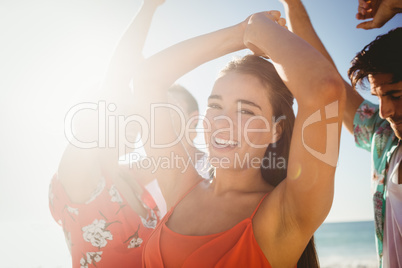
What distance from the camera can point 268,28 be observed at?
1.69 metres

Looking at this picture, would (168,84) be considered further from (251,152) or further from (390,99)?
(390,99)

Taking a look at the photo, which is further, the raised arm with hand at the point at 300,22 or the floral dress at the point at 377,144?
the raised arm with hand at the point at 300,22

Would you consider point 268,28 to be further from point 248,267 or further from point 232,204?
point 248,267

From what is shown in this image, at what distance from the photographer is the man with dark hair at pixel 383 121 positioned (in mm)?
2545

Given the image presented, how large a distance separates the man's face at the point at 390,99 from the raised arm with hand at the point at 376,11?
1.61 ft

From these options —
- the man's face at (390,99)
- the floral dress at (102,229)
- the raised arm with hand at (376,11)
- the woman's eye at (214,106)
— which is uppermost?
the raised arm with hand at (376,11)

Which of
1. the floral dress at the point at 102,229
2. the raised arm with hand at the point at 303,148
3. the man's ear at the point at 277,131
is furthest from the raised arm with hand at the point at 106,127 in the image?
the raised arm with hand at the point at 303,148

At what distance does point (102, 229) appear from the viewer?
2.43m

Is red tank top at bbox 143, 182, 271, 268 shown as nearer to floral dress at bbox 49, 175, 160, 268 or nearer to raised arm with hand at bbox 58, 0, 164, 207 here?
floral dress at bbox 49, 175, 160, 268

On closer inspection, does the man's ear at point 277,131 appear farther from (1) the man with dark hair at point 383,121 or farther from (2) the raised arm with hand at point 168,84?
(1) the man with dark hair at point 383,121

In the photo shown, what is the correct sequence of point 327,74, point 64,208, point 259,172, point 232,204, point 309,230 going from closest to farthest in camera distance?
point 327,74 → point 309,230 → point 232,204 → point 259,172 → point 64,208

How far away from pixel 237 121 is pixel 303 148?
65 cm

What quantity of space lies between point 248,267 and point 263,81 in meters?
1.20

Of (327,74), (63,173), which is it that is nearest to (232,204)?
(327,74)
